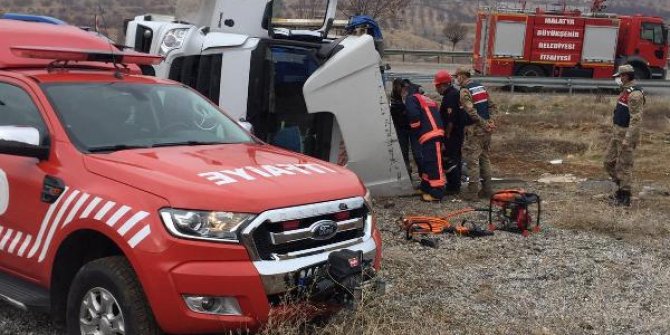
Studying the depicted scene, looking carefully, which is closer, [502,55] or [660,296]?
[660,296]

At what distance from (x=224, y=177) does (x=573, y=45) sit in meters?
27.3

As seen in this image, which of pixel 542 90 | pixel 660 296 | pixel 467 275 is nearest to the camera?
pixel 660 296

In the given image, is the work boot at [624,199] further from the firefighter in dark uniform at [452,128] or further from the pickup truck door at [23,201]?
the pickup truck door at [23,201]

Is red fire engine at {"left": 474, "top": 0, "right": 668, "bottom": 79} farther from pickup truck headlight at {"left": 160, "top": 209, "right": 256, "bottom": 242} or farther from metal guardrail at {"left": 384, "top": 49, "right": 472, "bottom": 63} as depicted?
pickup truck headlight at {"left": 160, "top": 209, "right": 256, "bottom": 242}

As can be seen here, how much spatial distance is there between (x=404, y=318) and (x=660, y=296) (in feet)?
7.32

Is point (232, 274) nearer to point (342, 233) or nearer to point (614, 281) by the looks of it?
point (342, 233)

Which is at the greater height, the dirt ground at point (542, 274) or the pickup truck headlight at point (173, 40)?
the pickup truck headlight at point (173, 40)

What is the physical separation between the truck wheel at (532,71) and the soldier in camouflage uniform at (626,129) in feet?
66.1

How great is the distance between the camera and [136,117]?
182 inches

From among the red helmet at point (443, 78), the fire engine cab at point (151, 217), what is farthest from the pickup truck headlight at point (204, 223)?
the red helmet at point (443, 78)

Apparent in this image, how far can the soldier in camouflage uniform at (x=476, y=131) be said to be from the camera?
9250 millimetres

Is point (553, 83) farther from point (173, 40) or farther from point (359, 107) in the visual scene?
A: point (173, 40)

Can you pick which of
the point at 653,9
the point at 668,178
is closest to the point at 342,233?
the point at 668,178

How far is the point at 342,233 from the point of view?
4.02 m
